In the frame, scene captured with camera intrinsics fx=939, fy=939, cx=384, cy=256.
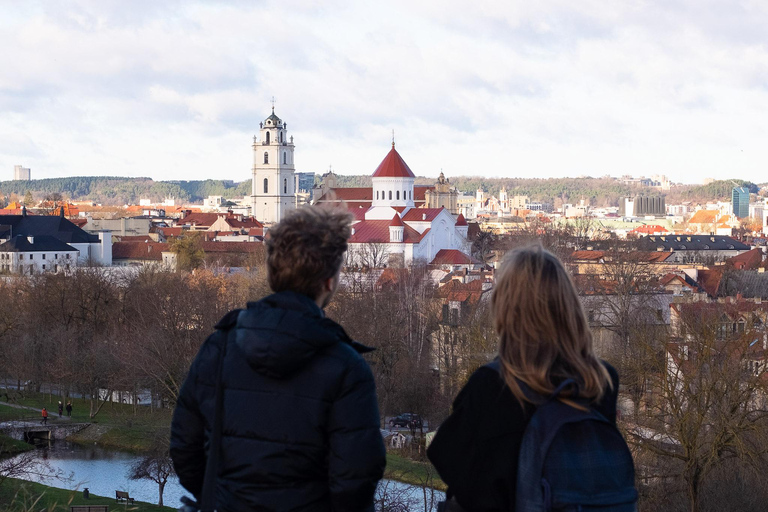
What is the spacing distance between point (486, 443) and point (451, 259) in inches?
2514

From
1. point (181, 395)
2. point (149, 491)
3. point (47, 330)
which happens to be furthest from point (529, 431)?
point (47, 330)

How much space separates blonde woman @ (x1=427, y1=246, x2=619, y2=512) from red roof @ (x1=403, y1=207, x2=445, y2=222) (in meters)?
68.9

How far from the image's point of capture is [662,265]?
61500 millimetres

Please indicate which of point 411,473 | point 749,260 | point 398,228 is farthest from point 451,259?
point 411,473

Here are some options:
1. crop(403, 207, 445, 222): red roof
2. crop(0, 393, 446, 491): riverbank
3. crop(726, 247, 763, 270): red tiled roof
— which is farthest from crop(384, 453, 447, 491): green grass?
crop(403, 207, 445, 222): red roof

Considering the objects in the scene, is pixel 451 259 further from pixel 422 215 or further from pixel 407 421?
pixel 407 421

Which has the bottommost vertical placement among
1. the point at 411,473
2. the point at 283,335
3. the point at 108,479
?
the point at 108,479

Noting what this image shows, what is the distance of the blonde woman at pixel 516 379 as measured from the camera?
2.89 meters

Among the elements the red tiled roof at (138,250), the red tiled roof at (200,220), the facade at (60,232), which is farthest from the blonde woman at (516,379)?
the red tiled roof at (200,220)

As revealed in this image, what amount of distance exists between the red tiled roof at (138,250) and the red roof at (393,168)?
743 inches

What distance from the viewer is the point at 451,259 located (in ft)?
219

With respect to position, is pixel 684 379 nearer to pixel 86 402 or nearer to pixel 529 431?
pixel 529 431

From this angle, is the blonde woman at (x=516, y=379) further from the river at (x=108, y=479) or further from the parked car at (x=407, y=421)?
the parked car at (x=407, y=421)

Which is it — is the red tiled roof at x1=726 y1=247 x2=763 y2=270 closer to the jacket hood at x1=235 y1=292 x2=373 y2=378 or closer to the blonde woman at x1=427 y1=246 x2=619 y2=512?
the blonde woman at x1=427 y1=246 x2=619 y2=512
